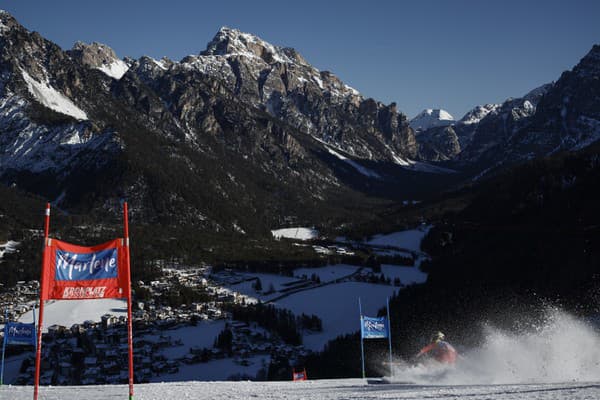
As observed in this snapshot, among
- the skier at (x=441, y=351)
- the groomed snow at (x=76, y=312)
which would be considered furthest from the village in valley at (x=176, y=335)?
the skier at (x=441, y=351)

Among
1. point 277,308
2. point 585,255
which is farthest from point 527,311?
point 277,308

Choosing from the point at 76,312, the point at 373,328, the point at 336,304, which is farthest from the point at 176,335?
the point at 373,328

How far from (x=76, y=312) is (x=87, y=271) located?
497 feet

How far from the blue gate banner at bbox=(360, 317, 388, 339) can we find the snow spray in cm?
990

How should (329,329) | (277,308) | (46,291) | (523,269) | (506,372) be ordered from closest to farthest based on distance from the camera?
1. (46,291)
2. (506,372)
3. (523,269)
4. (329,329)
5. (277,308)

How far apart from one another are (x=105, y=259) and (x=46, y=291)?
7.38 ft

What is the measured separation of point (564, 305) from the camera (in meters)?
83.3

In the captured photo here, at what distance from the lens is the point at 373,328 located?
46.4m

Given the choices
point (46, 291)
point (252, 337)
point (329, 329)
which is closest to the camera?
point (46, 291)

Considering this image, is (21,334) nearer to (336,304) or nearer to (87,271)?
(87,271)

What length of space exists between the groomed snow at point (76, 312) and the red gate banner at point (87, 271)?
437ft

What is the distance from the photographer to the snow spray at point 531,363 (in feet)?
93.9

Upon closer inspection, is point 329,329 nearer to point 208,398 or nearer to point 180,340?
point 180,340

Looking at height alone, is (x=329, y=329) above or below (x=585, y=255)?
below
